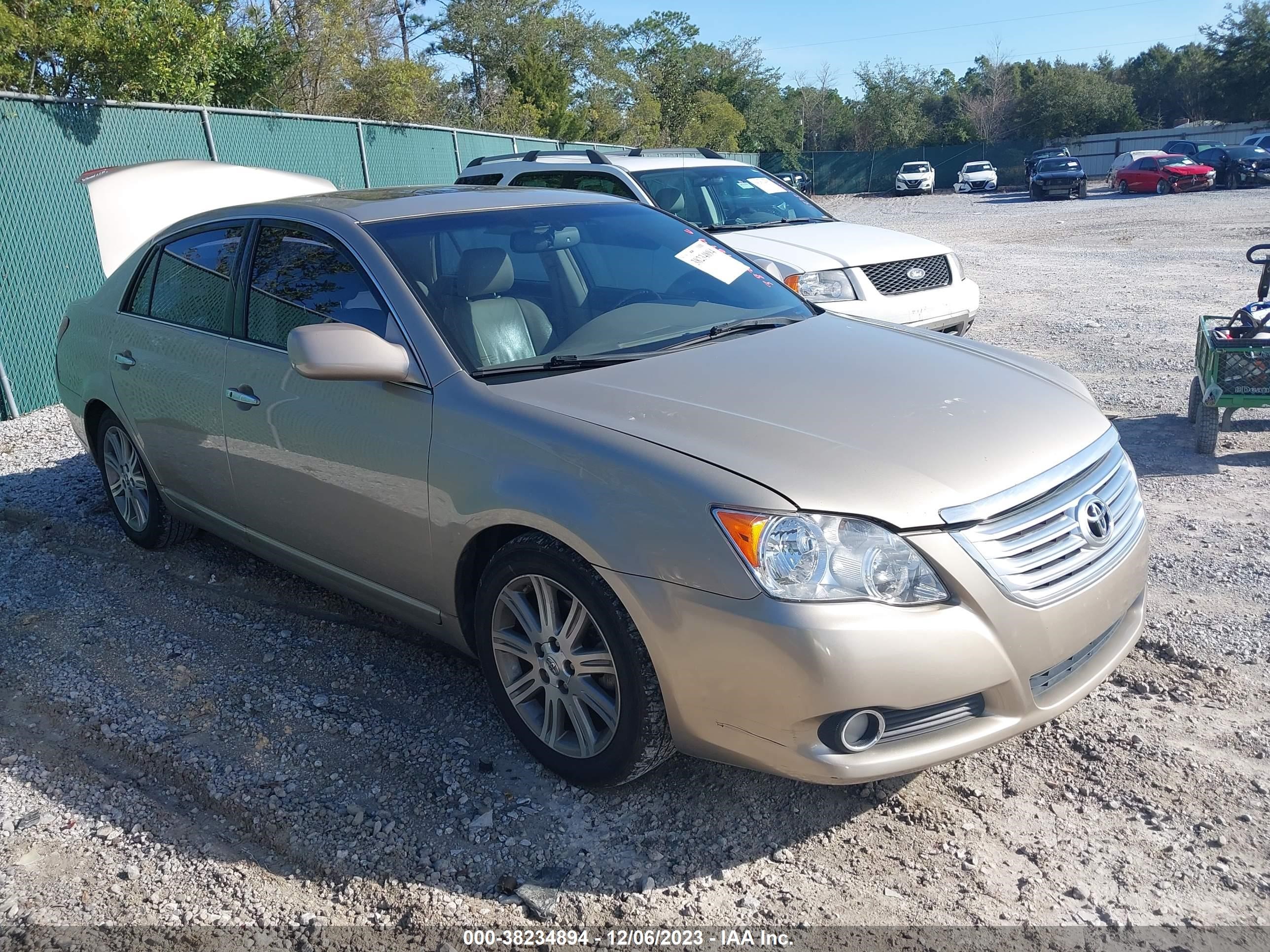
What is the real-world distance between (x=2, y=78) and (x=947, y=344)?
10737 millimetres

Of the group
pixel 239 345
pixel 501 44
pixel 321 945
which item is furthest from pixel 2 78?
pixel 501 44

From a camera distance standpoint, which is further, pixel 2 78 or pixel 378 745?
pixel 2 78

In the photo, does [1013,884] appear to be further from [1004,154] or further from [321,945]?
[1004,154]

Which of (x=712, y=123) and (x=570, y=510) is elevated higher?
(x=712, y=123)

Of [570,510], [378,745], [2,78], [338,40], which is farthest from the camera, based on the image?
[338,40]

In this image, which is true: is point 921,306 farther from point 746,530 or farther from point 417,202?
point 746,530

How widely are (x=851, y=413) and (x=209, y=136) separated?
9652 millimetres

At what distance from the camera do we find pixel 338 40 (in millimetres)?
20000

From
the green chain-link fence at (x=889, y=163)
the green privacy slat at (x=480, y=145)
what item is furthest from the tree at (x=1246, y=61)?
the green privacy slat at (x=480, y=145)

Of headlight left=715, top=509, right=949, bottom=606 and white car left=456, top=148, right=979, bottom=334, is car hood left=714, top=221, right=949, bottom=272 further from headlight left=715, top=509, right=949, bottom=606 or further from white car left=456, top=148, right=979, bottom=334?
headlight left=715, top=509, right=949, bottom=606

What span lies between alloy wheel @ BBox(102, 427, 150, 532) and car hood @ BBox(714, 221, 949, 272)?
434 cm

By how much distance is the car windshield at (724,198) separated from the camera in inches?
354

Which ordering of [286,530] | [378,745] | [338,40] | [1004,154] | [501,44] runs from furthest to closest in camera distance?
[1004,154] < [501,44] < [338,40] < [286,530] < [378,745]

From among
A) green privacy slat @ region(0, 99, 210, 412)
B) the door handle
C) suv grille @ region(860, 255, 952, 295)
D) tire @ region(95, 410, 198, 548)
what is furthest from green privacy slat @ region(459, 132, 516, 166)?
the door handle
